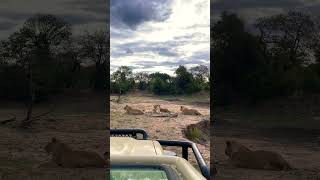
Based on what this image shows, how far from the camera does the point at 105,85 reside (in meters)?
1.61

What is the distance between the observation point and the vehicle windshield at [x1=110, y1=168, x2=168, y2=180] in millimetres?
1849

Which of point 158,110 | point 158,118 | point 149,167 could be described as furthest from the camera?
point 158,110

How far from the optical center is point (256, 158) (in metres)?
1.81

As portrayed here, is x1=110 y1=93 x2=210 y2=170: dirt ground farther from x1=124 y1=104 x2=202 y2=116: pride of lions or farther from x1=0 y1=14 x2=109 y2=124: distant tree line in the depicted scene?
x1=0 y1=14 x2=109 y2=124: distant tree line

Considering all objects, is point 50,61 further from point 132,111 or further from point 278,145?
point 132,111

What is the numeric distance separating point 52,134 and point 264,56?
2.85 ft

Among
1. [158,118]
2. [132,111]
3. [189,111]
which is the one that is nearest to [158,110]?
[189,111]

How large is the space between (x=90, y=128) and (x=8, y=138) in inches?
11.3

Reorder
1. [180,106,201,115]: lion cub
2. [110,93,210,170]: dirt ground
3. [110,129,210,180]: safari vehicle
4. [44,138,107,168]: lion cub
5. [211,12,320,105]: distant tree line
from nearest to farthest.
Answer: [44,138,107,168]: lion cub
[211,12,320,105]: distant tree line
[110,129,210,180]: safari vehicle
[110,93,210,170]: dirt ground
[180,106,201,115]: lion cub

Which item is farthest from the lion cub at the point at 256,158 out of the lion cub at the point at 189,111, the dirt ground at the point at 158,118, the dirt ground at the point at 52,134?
the lion cub at the point at 189,111

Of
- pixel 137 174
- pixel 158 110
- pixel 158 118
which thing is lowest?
pixel 158 118

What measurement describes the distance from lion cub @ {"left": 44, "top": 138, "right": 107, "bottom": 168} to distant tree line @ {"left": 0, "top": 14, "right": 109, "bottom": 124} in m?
0.13

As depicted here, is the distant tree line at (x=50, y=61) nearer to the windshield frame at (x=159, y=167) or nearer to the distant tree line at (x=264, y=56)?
the windshield frame at (x=159, y=167)

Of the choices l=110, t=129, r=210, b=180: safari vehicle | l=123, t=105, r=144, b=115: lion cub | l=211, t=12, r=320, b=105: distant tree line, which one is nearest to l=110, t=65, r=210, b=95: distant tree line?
l=123, t=105, r=144, b=115: lion cub
